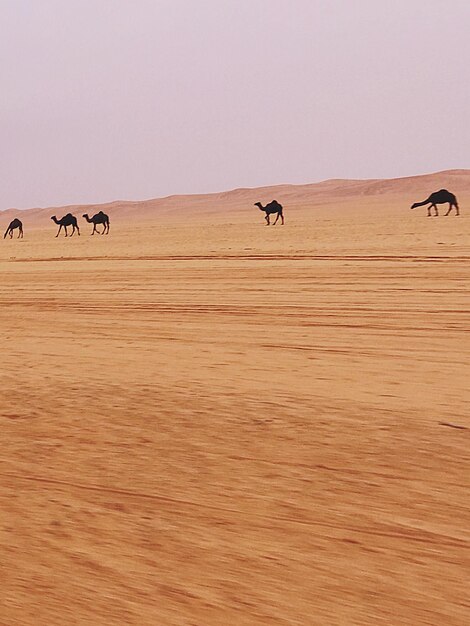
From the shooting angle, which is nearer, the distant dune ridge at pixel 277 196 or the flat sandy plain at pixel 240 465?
the flat sandy plain at pixel 240 465

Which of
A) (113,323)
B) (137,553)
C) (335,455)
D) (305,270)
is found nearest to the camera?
(137,553)

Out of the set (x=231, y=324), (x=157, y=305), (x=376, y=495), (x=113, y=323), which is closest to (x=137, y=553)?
(x=376, y=495)

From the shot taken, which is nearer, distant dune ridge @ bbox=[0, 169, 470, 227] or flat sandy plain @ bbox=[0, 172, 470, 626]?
flat sandy plain @ bbox=[0, 172, 470, 626]

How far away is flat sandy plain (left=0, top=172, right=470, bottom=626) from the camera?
2.94 m

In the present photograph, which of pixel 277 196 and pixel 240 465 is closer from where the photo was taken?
pixel 240 465

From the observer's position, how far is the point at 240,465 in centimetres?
426

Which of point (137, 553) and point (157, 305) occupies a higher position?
point (157, 305)

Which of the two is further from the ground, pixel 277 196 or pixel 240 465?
pixel 277 196

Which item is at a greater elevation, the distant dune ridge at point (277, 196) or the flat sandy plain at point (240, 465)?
the distant dune ridge at point (277, 196)

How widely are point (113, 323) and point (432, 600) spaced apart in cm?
706

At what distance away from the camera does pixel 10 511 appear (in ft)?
12.7

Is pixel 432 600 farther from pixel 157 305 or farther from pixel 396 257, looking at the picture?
pixel 396 257

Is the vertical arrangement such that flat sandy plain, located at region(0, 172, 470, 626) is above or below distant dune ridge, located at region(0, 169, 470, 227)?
below

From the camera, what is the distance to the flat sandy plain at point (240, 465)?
294cm
